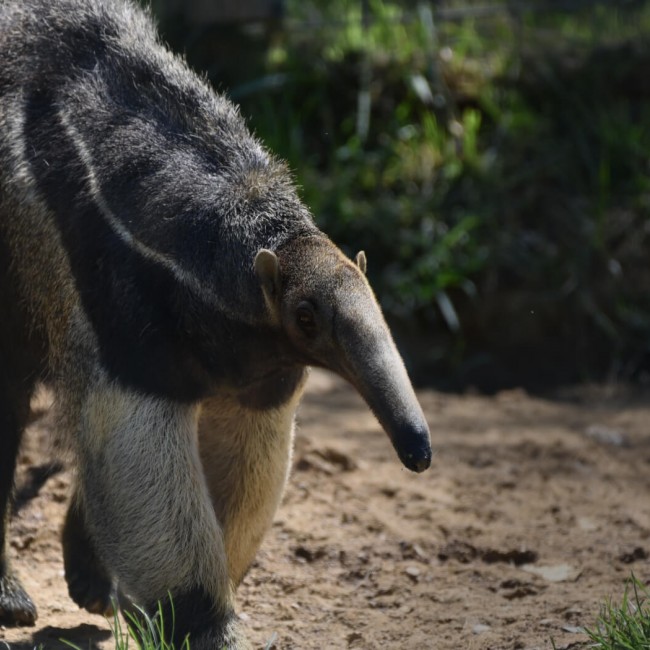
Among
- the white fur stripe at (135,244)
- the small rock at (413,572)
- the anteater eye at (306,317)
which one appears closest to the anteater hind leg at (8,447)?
the white fur stripe at (135,244)

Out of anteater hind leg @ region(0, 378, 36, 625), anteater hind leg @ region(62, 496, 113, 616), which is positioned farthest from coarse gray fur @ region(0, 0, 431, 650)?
anteater hind leg @ region(62, 496, 113, 616)

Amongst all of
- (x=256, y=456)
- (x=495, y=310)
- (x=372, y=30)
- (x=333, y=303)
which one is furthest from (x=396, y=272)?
(x=333, y=303)

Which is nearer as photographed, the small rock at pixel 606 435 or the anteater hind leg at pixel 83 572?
the anteater hind leg at pixel 83 572

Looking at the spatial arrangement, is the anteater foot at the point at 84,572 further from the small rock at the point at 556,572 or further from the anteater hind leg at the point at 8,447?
the small rock at the point at 556,572

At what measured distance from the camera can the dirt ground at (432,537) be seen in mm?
4809

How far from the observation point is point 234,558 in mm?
4734

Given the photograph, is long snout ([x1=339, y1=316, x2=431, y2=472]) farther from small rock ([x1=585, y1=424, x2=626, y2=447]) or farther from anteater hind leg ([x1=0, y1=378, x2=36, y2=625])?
small rock ([x1=585, y1=424, x2=626, y2=447])

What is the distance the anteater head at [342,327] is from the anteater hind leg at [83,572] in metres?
1.55

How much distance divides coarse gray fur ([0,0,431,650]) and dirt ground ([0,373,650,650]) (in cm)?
54

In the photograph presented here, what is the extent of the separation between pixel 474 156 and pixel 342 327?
6.43 metres

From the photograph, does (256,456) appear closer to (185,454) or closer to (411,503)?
(185,454)

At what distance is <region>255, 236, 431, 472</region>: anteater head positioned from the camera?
363 cm

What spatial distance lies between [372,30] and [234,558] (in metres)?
7.27

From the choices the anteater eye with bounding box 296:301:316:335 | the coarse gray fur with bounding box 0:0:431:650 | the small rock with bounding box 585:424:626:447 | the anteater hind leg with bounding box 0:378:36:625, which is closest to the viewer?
the anteater eye with bounding box 296:301:316:335
